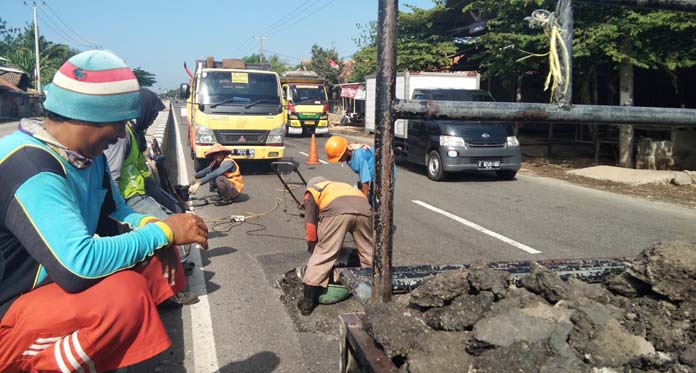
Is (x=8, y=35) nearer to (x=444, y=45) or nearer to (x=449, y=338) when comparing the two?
(x=444, y=45)

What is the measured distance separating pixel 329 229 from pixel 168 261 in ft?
7.04

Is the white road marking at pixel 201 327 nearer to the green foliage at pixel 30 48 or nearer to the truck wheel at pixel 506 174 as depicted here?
the truck wheel at pixel 506 174

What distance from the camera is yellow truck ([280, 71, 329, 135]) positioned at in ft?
77.9

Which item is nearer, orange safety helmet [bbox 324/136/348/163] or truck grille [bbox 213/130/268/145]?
orange safety helmet [bbox 324/136/348/163]

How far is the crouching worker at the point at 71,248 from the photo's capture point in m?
1.61

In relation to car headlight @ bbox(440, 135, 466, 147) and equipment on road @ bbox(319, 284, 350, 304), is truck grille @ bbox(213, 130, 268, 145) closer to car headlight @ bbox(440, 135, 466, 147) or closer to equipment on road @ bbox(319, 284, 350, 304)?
car headlight @ bbox(440, 135, 466, 147)

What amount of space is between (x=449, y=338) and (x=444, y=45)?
21277 mm

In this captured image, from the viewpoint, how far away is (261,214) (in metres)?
7.71

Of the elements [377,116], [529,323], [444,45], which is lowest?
[529,323]

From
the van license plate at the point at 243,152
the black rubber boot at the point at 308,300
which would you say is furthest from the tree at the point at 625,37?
the black rubber boot at the point at 308,300

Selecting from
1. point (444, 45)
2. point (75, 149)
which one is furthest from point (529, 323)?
point (444, 45)

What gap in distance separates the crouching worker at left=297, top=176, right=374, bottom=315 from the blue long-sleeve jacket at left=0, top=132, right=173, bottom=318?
7.38 feet

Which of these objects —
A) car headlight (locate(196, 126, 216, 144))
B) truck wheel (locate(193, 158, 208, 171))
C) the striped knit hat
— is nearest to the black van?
car headlight (locate(196, 126, 216, 144))

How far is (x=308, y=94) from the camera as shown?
24219mm
